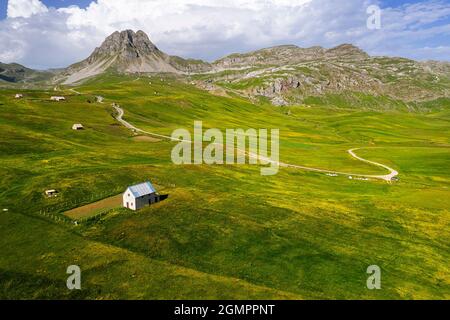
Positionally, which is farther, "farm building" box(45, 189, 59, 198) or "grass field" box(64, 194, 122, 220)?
"farm building" box(45, 189, 59, 198)

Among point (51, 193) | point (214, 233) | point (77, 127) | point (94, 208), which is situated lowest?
point (214, 233)

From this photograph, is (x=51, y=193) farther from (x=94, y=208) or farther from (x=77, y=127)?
(x=77, y=127)

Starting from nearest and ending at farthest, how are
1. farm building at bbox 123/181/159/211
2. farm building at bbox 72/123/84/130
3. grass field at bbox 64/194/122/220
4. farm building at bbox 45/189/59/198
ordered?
grass field at bbox 64/194/122/220, farm building at bbox 123/181/159/211, farm building at bbox 45/189/59/198, farm building at bbox 72/123/84/130

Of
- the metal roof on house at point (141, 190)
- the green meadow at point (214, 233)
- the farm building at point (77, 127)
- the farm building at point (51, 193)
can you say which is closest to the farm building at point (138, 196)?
the metal roof on house at point (141, 190)

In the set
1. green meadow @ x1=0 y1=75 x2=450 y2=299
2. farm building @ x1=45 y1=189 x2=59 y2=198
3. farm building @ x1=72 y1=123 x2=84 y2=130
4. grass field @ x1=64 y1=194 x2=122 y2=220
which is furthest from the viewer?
farm building @ x1=72 y1=123 x2=84 y2=130

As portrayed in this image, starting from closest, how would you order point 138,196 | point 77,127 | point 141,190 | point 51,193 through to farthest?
point 138,196 < point 141,190 < point 51,193 < point 77,127

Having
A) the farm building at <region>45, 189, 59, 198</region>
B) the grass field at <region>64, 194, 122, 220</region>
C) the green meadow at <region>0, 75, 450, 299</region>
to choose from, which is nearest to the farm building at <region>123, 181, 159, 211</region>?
the green meadow at <region>0, 75, 450, 299</region>

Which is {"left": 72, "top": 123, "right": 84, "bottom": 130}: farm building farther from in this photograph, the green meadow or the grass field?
the grass field

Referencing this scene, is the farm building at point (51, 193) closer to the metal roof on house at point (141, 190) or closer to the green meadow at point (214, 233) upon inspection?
the green meadow at point (214, 233)

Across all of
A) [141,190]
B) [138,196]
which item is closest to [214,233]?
[138,196]
